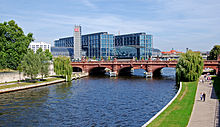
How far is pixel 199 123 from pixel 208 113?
5.65m

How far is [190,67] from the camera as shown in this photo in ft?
239

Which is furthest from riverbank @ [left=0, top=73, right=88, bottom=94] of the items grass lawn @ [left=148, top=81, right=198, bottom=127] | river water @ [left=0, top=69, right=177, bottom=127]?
grass lawn @ [left=148, top=81, right=198, bottom=127]

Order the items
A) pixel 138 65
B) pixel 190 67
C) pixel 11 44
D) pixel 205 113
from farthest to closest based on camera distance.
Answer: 1. pixel 138 65
2. pixel 11 44
3. pixel 190 67
4. pixel 205 113

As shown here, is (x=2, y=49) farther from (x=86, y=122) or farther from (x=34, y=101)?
(x=86, y=122)

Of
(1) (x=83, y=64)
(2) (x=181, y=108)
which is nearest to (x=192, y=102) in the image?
(2) (x=181, y=108)

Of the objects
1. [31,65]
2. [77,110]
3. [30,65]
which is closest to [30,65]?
[30,65]

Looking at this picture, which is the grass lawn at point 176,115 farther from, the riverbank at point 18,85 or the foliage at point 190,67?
the riverbank at point 18,85

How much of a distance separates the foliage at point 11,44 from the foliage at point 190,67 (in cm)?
5731

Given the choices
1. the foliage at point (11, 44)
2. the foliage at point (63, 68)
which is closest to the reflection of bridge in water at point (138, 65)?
the foliage at point (63, 68)

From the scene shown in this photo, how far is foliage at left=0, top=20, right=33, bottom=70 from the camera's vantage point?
3082 inches

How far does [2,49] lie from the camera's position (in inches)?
3056

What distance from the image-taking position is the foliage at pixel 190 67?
238 ft

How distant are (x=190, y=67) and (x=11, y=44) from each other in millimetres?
63563

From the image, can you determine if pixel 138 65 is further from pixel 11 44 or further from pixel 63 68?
pixel 11 44
